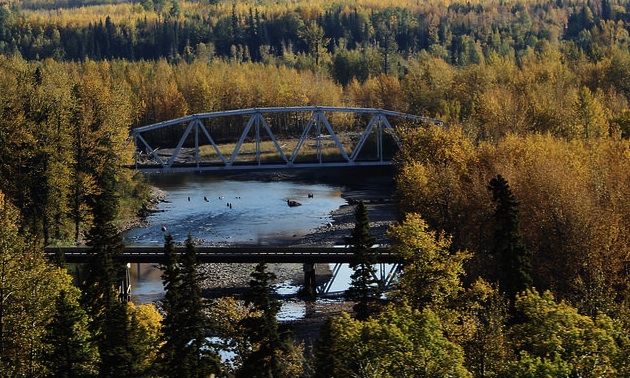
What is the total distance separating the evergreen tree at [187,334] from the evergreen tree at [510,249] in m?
13.1

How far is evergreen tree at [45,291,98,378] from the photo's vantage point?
43.1m

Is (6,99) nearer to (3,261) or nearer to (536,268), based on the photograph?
(3,261)

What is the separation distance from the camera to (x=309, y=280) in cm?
6700

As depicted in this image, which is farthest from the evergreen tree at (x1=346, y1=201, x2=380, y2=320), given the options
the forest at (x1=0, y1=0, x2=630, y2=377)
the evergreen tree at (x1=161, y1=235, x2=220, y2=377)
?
the evergreen tree at (x1=161, y1=235, x2=220, y2=377)

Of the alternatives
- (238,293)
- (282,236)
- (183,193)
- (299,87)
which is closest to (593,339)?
(238,293)

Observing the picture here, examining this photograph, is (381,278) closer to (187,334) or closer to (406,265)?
(406,265)

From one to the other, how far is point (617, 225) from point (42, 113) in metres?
46.0

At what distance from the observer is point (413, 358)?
36.0 meters

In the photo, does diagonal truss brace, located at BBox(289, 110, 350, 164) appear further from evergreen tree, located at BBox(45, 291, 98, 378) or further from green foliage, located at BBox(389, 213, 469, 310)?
evergreen tree, located at BBox(45, 291, 98, 378)

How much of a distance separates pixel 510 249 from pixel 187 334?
47.4 ft

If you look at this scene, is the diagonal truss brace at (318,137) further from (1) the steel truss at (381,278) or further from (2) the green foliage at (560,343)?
(2) the green foliage at (560,343)

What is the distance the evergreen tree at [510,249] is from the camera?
4712cm

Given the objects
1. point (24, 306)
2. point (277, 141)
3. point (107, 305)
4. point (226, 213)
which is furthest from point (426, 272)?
point (277, 141)

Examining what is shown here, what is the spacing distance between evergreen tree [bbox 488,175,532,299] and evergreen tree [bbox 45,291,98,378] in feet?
57.2
